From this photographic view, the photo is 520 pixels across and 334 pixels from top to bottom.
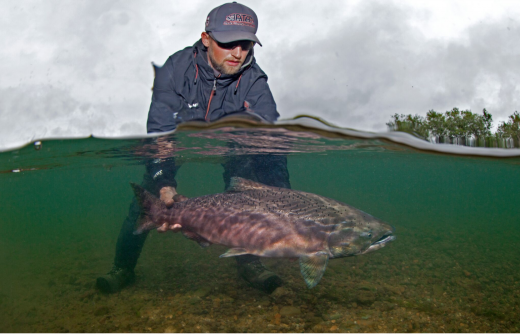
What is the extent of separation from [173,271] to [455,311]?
260 inches

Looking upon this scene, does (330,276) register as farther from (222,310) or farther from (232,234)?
(232,234)

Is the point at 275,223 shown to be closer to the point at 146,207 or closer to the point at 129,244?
the point at 146,207

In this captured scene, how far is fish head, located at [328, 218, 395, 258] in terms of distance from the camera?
4.63 m

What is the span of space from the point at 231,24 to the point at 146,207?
387 centimetres

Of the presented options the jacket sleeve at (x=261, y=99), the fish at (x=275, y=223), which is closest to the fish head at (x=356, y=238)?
the fish at (x=275, y=223)

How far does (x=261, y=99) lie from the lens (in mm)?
7059

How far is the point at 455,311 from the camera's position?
5746mm

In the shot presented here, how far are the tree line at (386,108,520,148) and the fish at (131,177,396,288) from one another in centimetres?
442

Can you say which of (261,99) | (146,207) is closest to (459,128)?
(261,99)

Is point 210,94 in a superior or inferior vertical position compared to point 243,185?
superior

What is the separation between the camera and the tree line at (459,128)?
8344mm

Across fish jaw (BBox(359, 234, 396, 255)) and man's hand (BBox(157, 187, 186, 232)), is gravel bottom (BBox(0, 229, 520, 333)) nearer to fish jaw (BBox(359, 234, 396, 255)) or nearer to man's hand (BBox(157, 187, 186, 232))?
fish jaw (BBox(359, 234, 396, 255))

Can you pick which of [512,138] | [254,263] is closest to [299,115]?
[254,263]

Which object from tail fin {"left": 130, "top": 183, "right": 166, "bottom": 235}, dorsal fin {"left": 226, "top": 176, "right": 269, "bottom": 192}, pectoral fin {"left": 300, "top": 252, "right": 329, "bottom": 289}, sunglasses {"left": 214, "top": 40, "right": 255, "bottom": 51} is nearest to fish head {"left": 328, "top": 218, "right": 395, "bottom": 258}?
pectoral fin {"left": 300, "top": 252, "right": 329, "bottom": 289}
